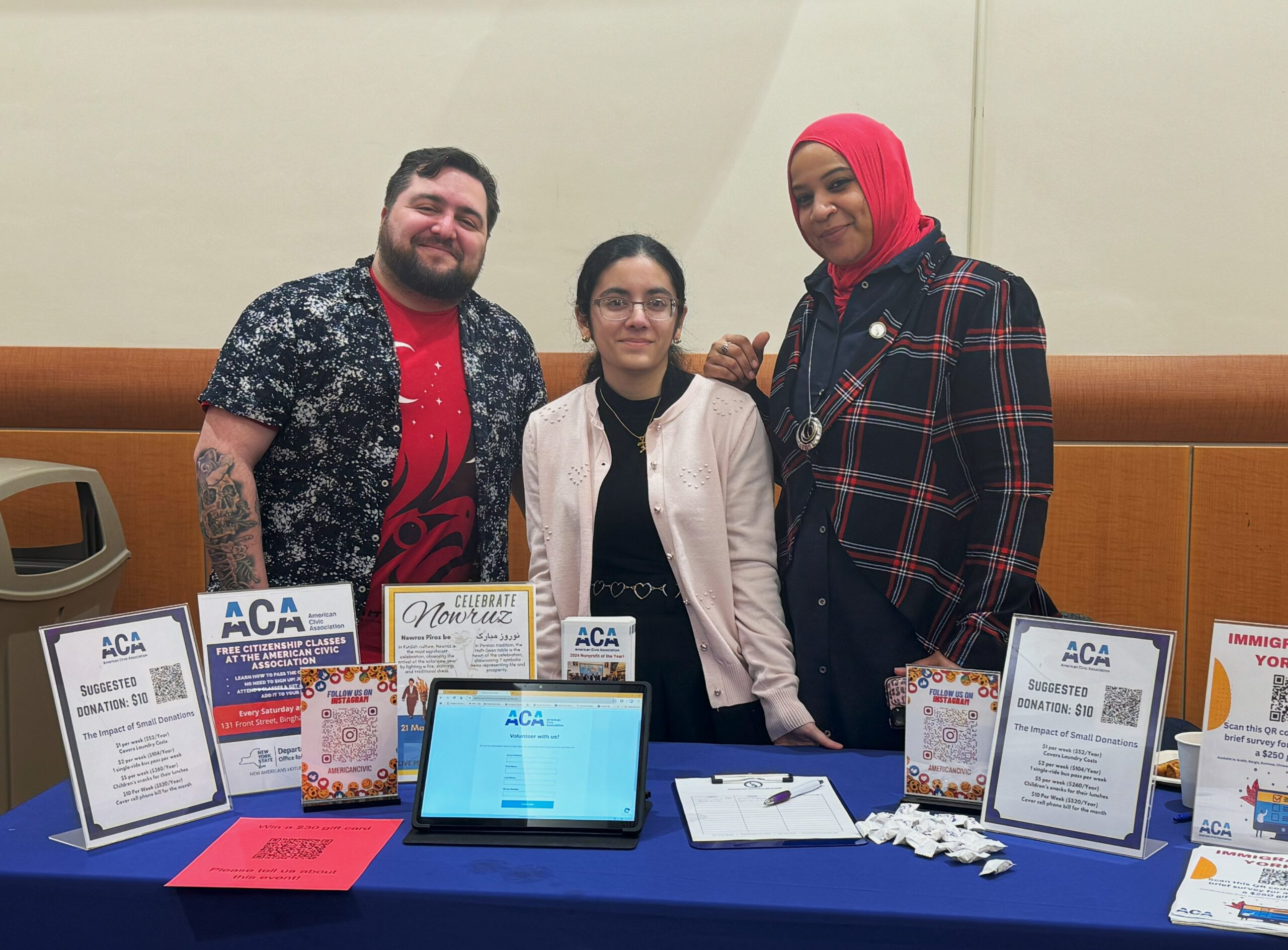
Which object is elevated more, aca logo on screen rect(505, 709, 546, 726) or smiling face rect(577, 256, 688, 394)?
smiling face rect(577, 256, 688, 394)

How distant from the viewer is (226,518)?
2.01 m

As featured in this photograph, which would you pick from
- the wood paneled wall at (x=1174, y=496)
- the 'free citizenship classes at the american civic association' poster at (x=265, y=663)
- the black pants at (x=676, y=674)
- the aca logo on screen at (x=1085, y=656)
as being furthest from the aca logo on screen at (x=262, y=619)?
the wood paneled wall at (x=1174, y=496)

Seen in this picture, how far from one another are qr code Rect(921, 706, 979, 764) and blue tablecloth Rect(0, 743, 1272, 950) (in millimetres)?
135

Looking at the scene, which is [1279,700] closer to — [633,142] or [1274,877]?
[1274,877]

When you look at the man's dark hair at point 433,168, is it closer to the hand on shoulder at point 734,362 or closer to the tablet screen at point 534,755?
the hand on shoulder at point 734,362

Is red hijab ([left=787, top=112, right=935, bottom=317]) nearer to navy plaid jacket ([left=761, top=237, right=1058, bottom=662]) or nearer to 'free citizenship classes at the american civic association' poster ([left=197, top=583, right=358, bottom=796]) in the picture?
navy plaid jacket ([left=761, top=237, right=1058, bottom=662])

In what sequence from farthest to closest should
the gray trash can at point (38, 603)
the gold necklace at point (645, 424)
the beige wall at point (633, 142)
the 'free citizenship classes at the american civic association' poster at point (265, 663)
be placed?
the beige wall at point (633, 142) → the gray trash can at point (38, 603) → the gold necklace at point (645, 424) → the 'free citizenship classes at the american civic association' poster at point (265, 663)

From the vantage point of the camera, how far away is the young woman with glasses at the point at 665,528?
6.07 feet

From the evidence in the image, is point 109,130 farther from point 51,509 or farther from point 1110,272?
point 1110,272

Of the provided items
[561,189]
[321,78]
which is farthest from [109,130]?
[561,189]

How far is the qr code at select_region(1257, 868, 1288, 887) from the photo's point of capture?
44.2 inches

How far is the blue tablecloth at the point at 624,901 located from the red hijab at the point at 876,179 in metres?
1.14

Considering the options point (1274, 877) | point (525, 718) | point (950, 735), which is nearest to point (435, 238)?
point (525, 718)

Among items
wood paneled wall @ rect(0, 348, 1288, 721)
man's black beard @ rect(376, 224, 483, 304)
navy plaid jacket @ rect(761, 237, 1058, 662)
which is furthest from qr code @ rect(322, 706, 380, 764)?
wood paneled wall @ rect(0, 348, 1288, 721)
